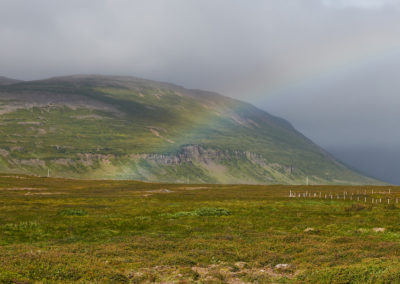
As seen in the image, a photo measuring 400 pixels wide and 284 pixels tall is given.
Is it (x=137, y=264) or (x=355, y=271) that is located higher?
(x=355, y=271)

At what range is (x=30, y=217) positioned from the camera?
41.1m

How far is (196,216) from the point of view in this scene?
140 feet

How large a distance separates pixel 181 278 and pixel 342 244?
528 inches

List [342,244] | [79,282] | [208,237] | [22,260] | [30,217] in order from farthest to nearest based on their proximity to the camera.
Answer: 1. [30,217]
2. [208,237]
3. [342,244]
4. [22,260]
5. [79,282]

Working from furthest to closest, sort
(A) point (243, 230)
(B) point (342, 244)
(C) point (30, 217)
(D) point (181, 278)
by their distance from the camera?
(C) point (30, 217), (A) point (243, 230), (B) point (342, 244), (D) point (181, 278)

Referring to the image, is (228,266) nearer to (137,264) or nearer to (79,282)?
(137,264)

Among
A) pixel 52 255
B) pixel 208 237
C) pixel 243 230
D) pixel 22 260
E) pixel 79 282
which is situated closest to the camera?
pixel 79 282

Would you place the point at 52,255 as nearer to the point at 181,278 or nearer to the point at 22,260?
the point at 22,260

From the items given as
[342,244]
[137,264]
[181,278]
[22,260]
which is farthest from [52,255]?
[342,244]

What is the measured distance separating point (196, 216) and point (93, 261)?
23.0 meters

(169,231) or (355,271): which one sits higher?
(355,271)

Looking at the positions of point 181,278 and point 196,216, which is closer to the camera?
point 181,278

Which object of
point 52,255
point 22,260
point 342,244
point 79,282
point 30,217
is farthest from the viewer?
point 30,217

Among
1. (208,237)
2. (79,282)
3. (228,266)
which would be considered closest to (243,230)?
(208,237)
